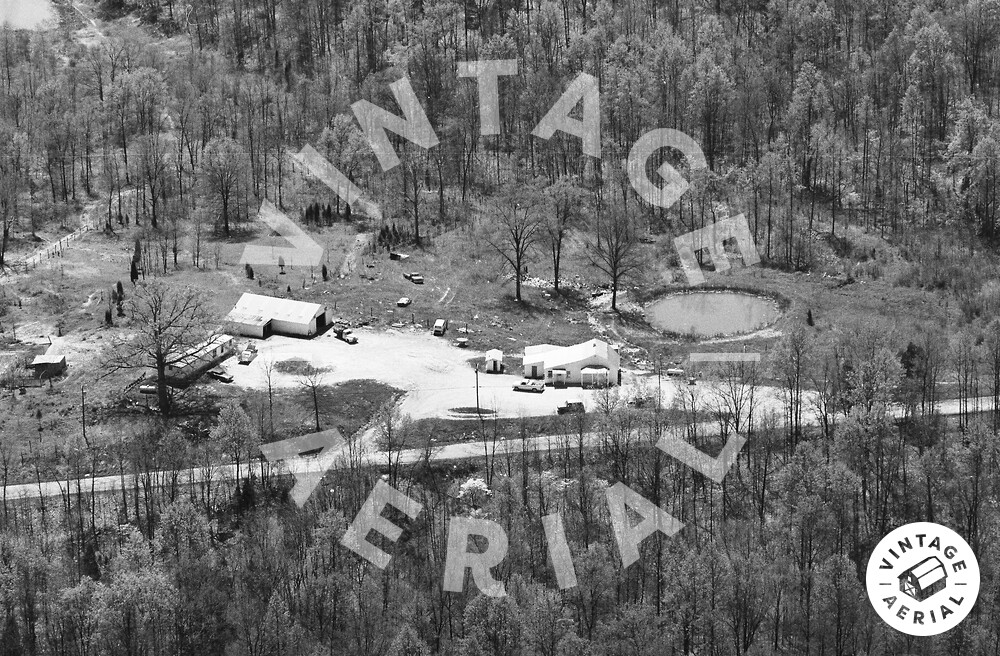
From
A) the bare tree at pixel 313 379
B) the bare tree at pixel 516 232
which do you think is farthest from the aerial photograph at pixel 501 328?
the bare tree at pixel 516 232

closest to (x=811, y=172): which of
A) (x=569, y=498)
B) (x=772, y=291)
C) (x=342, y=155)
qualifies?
(x=772, y=291)

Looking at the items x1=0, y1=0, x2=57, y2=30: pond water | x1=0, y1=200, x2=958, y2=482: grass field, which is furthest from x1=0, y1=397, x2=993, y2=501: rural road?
x1=0, y1=0, x2=57, y2=30: pond water

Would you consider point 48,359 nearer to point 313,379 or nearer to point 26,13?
point 313,379

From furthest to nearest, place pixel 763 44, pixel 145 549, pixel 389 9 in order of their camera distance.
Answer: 1. pixel 389 9
2. pixel 763 44
3. pixel 145 549

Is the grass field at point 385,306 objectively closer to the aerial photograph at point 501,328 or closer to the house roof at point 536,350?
the aerial photograph at point 501,328

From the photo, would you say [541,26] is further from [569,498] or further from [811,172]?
[569,498]
